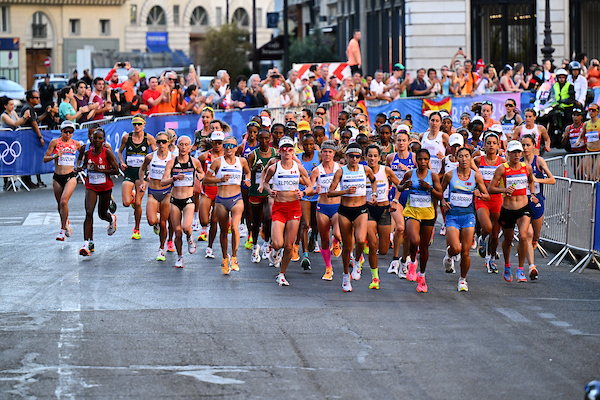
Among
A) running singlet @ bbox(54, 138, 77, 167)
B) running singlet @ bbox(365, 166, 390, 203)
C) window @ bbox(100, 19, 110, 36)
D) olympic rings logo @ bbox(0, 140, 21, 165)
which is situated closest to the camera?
running singlet @ bbox(365, 166, 390, 203)

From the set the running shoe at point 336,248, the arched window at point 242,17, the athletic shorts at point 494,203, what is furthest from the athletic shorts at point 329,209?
the arched window at point 242,17

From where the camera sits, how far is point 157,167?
14.8 m

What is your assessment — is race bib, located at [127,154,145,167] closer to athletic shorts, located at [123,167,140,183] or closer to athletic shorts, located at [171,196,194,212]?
athletic shorts, located at [123,167,140,183]

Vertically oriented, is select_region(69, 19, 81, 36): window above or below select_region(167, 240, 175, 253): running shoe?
above

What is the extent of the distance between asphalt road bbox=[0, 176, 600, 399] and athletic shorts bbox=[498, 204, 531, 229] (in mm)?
789

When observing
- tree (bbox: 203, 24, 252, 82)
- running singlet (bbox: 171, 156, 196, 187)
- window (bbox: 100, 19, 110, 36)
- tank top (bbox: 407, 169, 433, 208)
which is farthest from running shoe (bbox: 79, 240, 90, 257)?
window (bbox: 100, 19, 110, 36)

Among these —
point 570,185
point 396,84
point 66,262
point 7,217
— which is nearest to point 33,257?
point 66,262

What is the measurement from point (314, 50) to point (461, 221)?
4017 centimetres

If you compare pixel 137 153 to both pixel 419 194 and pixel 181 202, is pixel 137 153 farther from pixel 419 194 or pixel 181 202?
pixel 419 194

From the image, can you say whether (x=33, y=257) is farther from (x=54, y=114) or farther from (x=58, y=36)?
(x=58, y=36)

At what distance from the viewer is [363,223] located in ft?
41.5

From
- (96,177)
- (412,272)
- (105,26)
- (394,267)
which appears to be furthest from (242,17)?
(412,272)

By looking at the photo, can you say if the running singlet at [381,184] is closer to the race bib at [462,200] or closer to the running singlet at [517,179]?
the race bib at [462,200]

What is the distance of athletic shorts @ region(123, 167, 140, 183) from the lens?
16.4 m
